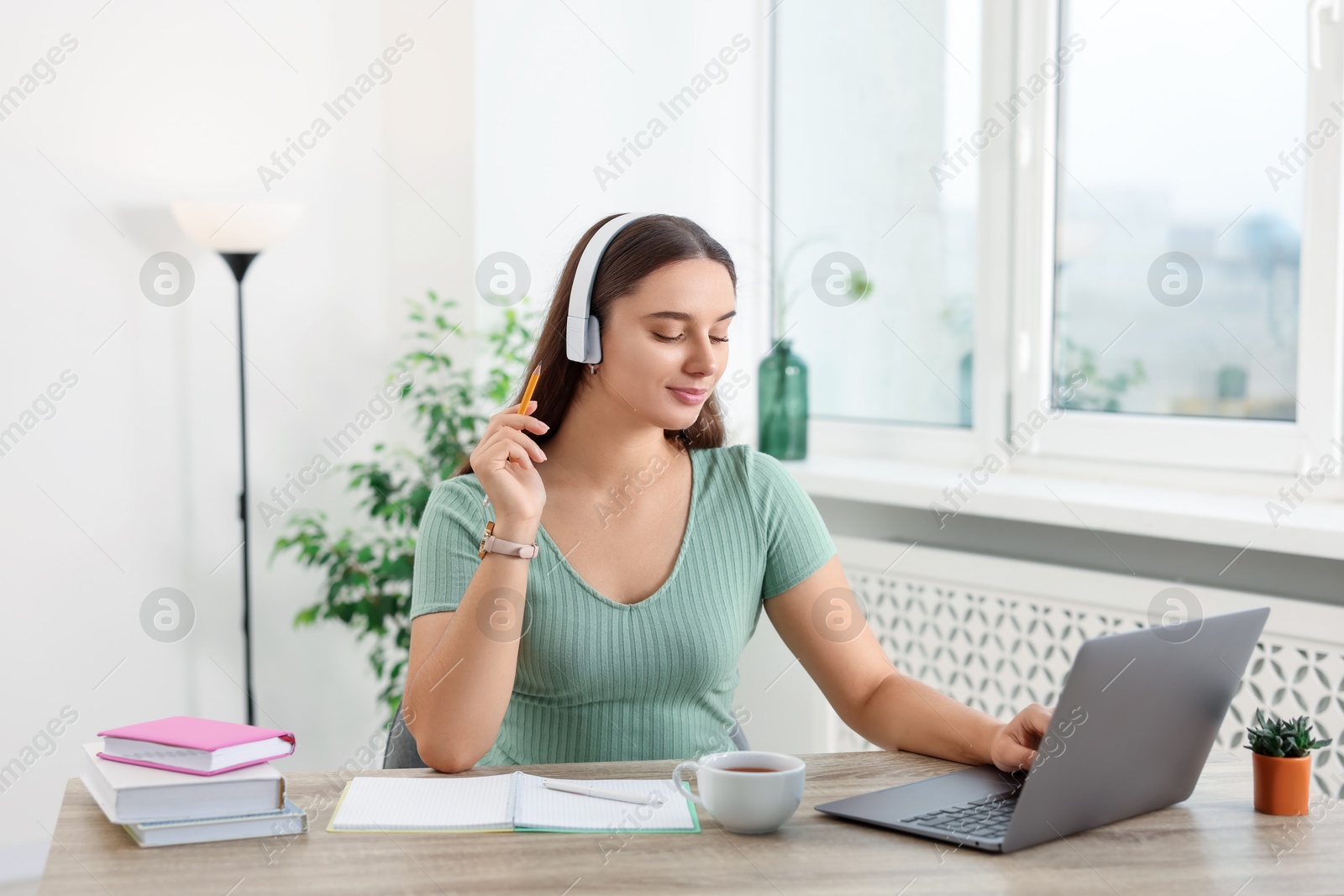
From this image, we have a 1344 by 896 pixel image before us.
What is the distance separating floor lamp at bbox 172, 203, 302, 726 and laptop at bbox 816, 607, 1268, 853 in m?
1.84

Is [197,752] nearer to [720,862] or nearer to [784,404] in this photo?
[720,862]

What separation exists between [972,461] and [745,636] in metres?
1.24

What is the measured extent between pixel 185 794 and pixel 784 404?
1.96m

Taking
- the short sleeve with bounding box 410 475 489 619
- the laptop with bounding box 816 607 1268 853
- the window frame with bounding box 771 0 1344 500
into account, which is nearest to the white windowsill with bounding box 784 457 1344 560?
the window frame with bounding box 771 0 1344 500

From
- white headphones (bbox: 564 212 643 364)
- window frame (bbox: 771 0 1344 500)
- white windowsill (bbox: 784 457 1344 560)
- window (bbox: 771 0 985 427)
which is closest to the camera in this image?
white headphones (bbox: 564 212 643 364)

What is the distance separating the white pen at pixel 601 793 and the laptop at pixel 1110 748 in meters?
0.17

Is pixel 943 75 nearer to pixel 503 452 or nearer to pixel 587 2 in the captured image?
pixel 587 2

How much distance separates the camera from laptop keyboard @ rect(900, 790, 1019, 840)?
1.06 m

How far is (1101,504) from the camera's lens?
2.11 metres

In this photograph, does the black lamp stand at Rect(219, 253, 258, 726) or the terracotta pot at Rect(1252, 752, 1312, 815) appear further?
the black lamp stand at Rect(219, 253, 258, 726)

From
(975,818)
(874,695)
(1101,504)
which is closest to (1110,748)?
(975,818)

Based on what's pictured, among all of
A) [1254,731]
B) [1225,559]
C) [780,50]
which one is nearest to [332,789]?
[1254,731]

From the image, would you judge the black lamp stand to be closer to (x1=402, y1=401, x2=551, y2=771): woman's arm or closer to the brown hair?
the brown hair

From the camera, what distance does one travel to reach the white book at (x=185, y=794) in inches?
41.1
